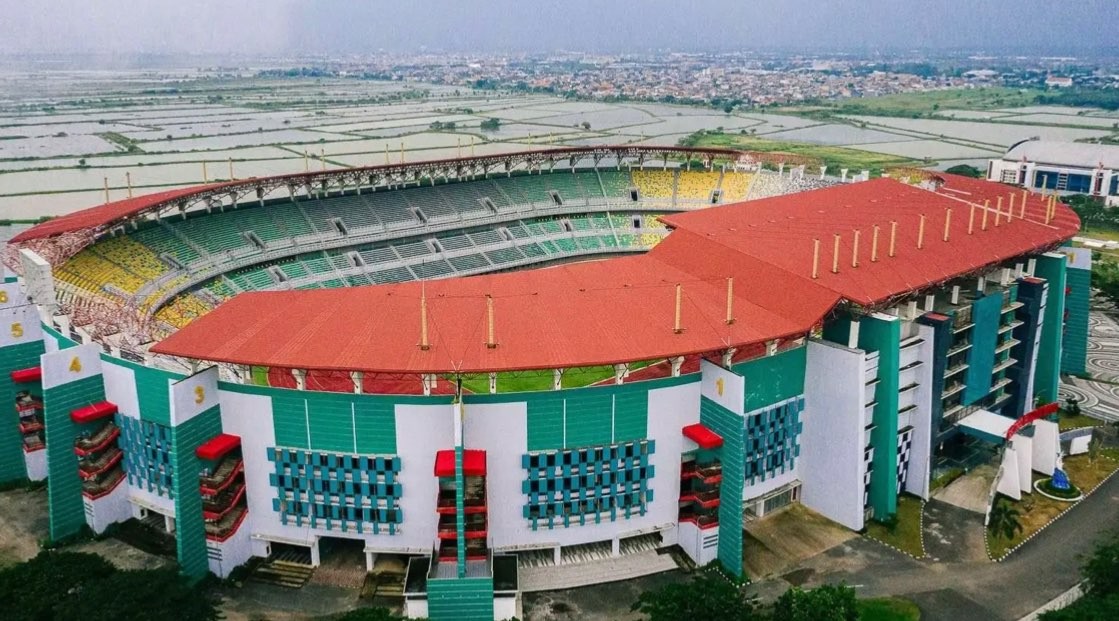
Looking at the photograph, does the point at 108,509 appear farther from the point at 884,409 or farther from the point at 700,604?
the point at 884,409

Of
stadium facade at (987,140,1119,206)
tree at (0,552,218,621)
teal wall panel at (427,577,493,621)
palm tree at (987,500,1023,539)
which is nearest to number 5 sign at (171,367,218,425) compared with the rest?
tree at (0,552,218,621)

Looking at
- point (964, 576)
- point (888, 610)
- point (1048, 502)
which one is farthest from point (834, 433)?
point (1048, 502)

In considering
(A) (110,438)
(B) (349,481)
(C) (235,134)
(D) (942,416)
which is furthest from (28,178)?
(D) (942,416)

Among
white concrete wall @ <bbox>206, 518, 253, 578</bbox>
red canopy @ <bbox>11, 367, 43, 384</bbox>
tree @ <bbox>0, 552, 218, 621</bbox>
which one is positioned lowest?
white concrete wall @ <bbox>206, 518, 253, 578</bbox>

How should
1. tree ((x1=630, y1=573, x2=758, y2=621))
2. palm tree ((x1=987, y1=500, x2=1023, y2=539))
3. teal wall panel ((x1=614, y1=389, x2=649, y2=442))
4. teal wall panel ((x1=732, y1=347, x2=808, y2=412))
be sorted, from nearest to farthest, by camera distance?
tree ((x1=630, y1=573, x2=758, y2=621))
teal wall panel ((x1=614, y1=389, x2=649, y2=442))
teal wall panel ((x1=732, y1=347, x2=808, y2=412))
palm tree ((x1=987, y1=500, x2=1023, y2=539))

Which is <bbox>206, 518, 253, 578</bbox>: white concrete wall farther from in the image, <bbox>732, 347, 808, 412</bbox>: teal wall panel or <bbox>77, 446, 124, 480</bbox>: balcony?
<bbox>732, 347, 808, 412</bbox>: teal wall panel

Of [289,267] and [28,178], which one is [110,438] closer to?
[289,267]
